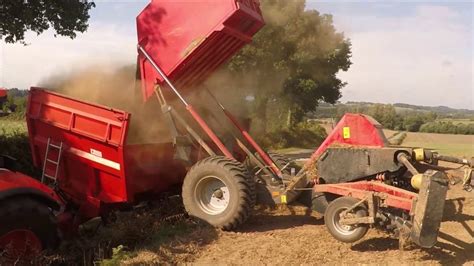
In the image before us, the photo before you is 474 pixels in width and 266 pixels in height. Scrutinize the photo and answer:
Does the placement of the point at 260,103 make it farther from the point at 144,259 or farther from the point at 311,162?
the point at 144,259

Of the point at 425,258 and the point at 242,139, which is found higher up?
the point at 242,139

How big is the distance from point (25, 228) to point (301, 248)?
3311 millimetres

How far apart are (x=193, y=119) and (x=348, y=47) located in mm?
25967

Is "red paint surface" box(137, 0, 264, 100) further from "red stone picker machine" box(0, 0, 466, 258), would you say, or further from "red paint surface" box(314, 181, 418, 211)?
"red paint surface" box(314, 181, 418, 211)

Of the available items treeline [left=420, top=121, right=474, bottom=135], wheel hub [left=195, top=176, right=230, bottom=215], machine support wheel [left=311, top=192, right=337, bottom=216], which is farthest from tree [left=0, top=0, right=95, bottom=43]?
treeline [left=420, top=121, right=474, bottom=135]

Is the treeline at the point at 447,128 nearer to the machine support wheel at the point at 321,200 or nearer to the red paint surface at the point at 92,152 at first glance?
the machine support wheel at the point at 321,200

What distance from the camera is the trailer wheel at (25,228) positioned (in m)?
4.83

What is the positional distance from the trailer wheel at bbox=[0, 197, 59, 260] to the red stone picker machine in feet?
0.05

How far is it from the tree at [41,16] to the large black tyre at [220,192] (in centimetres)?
670

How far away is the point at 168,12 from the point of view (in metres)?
7.64

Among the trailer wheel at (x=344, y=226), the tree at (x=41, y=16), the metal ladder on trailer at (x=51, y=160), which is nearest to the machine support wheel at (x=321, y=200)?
the trailer wheel at (x=344, y=226)

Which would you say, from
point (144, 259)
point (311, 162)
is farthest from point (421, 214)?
point (144, 259)

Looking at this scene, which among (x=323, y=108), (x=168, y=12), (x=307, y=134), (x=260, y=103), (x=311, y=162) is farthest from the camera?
(x=323, y=108)

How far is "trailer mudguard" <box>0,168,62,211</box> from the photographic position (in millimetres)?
5027
